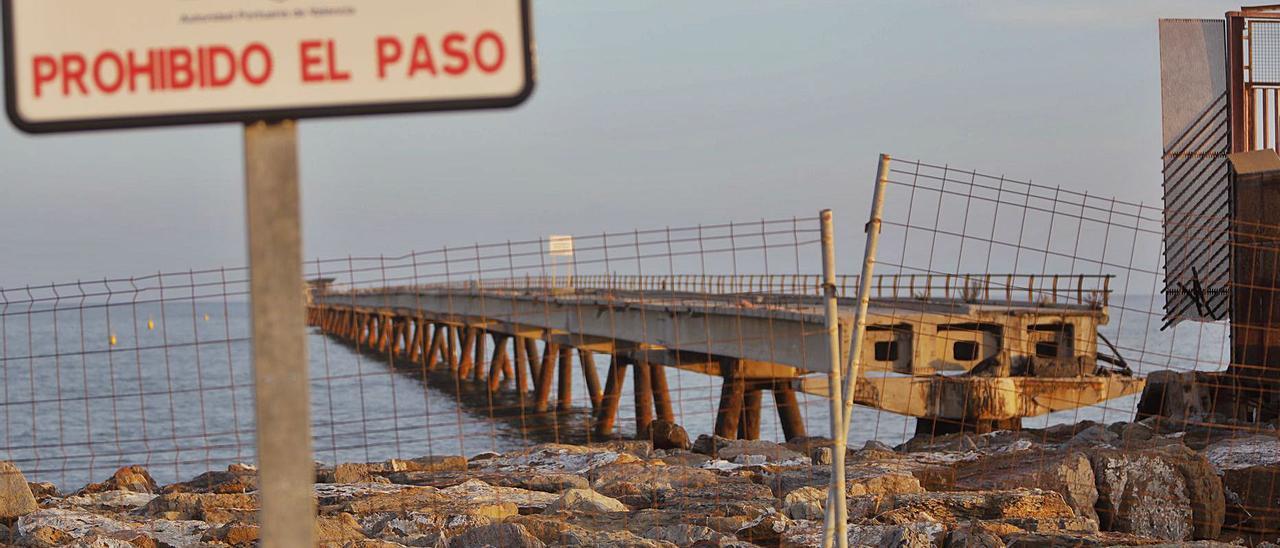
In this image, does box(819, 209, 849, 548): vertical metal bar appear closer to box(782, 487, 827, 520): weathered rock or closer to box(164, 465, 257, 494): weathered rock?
box(782, 487, 827, 520): weathered rock

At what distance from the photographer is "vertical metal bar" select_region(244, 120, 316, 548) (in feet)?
6.84

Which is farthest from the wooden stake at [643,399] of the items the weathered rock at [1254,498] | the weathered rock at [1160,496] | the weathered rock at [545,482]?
the weathered rock at [1160,496]

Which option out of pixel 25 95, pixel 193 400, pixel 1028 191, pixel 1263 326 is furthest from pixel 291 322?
pixel 193 400

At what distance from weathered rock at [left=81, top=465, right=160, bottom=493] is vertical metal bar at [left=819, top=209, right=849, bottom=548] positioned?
307 inches

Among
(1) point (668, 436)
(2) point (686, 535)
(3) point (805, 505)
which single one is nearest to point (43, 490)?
(2) point (686, 535)

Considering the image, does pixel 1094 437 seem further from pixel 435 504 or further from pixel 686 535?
pixel 435 504

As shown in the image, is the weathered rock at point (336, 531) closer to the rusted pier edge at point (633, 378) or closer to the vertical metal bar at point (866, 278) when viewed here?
the rusted pier edge at point (633, 378)

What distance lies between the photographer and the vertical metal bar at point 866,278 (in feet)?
16.4

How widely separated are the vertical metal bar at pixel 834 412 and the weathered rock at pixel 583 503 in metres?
4.15

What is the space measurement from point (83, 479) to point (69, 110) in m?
24.4

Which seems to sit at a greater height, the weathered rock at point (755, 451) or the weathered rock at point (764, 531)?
the weathered rock at point (764, 531)

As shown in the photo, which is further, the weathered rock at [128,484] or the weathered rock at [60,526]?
the weathered rock at [128,484]

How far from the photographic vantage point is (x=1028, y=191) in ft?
32.0

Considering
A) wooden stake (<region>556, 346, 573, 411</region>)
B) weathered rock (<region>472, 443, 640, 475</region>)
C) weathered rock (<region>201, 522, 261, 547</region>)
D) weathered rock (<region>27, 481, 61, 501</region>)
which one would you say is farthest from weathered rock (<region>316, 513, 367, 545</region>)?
wooden stake (<region>556, 346, 573, 411</region>)
